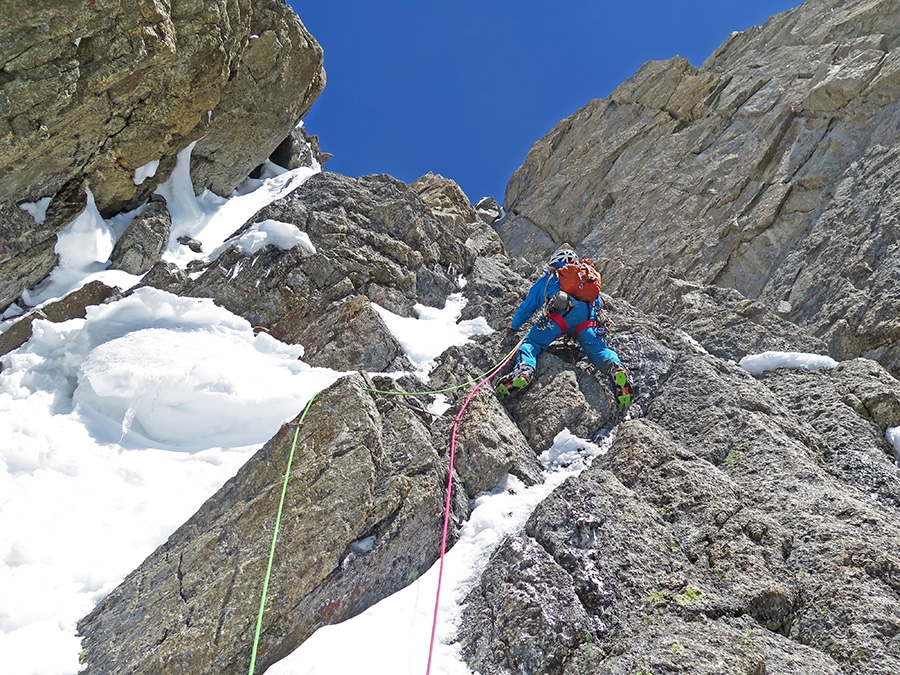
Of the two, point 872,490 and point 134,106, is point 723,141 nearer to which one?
point 872,490

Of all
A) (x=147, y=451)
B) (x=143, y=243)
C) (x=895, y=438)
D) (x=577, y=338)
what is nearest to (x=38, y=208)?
(x=143, y=243)

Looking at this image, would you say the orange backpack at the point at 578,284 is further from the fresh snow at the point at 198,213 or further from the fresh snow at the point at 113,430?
the fresh snow at the point at 198,213

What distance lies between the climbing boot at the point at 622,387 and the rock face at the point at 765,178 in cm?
578

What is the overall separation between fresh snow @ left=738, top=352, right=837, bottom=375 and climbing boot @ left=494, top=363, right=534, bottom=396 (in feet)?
12.0

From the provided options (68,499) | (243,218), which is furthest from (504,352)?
(243,218)

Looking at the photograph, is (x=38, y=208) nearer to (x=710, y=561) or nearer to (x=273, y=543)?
(x=273, y=543)

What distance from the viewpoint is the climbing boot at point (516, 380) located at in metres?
7.73

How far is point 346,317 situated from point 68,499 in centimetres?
470

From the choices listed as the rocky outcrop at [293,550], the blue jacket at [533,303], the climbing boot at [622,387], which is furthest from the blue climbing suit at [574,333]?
the rocky outcrop at [293,550]

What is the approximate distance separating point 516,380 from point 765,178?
1430 cm

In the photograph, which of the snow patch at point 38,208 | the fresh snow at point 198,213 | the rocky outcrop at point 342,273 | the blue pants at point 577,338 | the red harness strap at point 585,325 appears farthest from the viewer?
the fresh snow at point 198,213

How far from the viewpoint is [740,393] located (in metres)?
6.88

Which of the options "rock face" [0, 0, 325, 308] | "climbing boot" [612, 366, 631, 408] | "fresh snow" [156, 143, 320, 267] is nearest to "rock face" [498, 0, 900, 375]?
"climbing boot" [612, 366, 631, 408]

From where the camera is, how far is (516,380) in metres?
7.71
